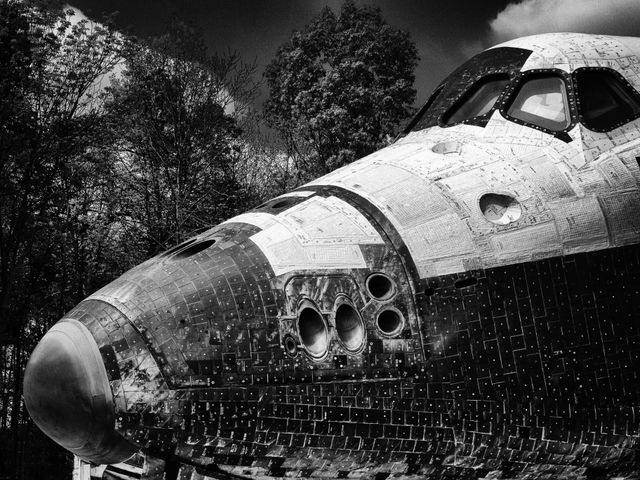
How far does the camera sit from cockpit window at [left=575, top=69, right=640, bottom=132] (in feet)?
20.5

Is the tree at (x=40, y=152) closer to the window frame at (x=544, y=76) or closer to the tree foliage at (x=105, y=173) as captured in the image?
the tree foliage at (x=105, y=173)

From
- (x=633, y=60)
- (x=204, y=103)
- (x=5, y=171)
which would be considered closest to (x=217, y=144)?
(x=204, y=103)

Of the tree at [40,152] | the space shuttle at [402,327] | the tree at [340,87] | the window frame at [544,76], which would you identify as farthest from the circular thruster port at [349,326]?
the tree at [340,87]

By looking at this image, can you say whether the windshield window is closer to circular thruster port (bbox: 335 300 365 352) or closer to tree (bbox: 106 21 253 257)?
circular thruster port (bbox: 335 300 365 352)

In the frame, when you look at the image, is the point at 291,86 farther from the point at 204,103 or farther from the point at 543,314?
the point at 543,314

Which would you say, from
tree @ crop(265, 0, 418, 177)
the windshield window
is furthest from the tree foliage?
the windshield window

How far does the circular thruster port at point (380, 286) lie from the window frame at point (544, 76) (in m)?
2.06

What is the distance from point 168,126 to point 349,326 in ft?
74.0

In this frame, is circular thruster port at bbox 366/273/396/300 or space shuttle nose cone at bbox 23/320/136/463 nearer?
space shuttle nose cone at bbox 23/320/136/463

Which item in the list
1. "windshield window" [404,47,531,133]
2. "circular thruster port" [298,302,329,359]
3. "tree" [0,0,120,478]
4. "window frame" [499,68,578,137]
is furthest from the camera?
"tree" [0,0,120,478]

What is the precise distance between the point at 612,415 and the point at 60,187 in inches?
785

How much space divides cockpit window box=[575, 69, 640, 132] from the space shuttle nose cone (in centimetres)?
416

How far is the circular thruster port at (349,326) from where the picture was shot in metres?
4.84

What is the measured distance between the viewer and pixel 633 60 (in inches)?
265
